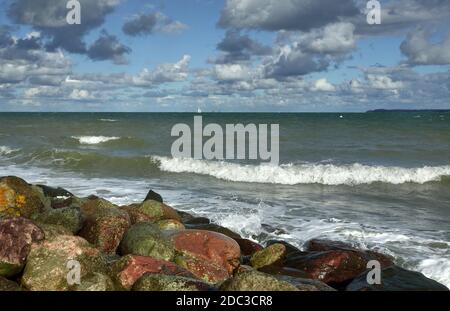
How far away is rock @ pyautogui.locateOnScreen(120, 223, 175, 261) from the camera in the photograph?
727 cm

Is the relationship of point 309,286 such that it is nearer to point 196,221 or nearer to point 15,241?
point 15,241

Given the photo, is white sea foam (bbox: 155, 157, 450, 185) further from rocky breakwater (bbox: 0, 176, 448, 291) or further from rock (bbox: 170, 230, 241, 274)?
rock (bbox: 170, 230, 241, 274)

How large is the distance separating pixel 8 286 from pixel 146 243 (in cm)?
210

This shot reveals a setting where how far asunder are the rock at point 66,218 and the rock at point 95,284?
2464mm

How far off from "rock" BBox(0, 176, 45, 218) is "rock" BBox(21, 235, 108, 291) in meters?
2.55

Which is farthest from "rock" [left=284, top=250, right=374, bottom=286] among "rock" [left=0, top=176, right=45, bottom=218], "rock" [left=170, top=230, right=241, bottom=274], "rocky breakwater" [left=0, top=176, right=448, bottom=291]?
"rock" [left=0, top=176, right=45, bottom=218]

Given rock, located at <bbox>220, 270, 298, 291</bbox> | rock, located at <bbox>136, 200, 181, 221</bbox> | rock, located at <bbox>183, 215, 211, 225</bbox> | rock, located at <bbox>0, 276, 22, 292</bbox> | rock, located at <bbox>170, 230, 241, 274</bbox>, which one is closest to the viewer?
rock, located at <bbox>220, 270, 298, 291</bbox>

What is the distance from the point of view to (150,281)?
5.74 metres

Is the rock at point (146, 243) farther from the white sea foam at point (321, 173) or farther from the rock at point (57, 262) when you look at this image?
the white sea foam at point (321, 173)

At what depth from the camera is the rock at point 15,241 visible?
20.6ft

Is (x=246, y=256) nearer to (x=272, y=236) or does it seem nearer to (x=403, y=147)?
(x=272, y=236)
